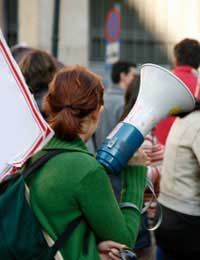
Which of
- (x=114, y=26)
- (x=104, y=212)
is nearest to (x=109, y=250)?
(x=104, y=212)

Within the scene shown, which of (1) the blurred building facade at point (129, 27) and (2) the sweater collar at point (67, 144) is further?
(1) the blurred building facade at point (129, 27)

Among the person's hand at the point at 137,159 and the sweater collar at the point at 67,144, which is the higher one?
the sweater collar at the point at 67,144

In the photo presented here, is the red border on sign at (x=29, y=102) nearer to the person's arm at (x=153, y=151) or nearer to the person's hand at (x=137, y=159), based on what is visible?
the person's hand at (x=137, y=159)

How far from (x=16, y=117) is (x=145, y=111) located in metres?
0.69

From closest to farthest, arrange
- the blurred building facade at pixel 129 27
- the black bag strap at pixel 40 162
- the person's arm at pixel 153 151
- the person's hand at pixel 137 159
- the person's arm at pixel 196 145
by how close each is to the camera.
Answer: the black bag strap at pixel 40 162, the person's hand at pixel 137 159, the person's arm at pixel 196 145, the person's arm at pixel 153 151, the blurred building facade at pixel 129 27

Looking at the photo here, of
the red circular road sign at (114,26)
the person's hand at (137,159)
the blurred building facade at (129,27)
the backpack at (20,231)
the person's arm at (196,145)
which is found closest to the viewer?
the backpack at (20,231)

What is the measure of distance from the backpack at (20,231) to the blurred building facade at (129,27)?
1282 centimetres

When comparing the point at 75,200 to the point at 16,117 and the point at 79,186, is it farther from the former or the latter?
the point at 16,117

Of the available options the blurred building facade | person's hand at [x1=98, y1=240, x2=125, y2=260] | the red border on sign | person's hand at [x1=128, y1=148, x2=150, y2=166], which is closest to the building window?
the blurred building facade

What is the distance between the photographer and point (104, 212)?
7.84ft

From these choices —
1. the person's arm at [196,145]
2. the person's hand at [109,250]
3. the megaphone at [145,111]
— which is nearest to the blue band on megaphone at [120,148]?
the megaphone at [145,111]

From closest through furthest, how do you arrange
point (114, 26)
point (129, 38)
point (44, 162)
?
point (44, 162)
point (114, 26)
point (129, 38)

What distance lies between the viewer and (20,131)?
2.16 m

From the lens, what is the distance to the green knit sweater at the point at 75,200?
7.66ft
